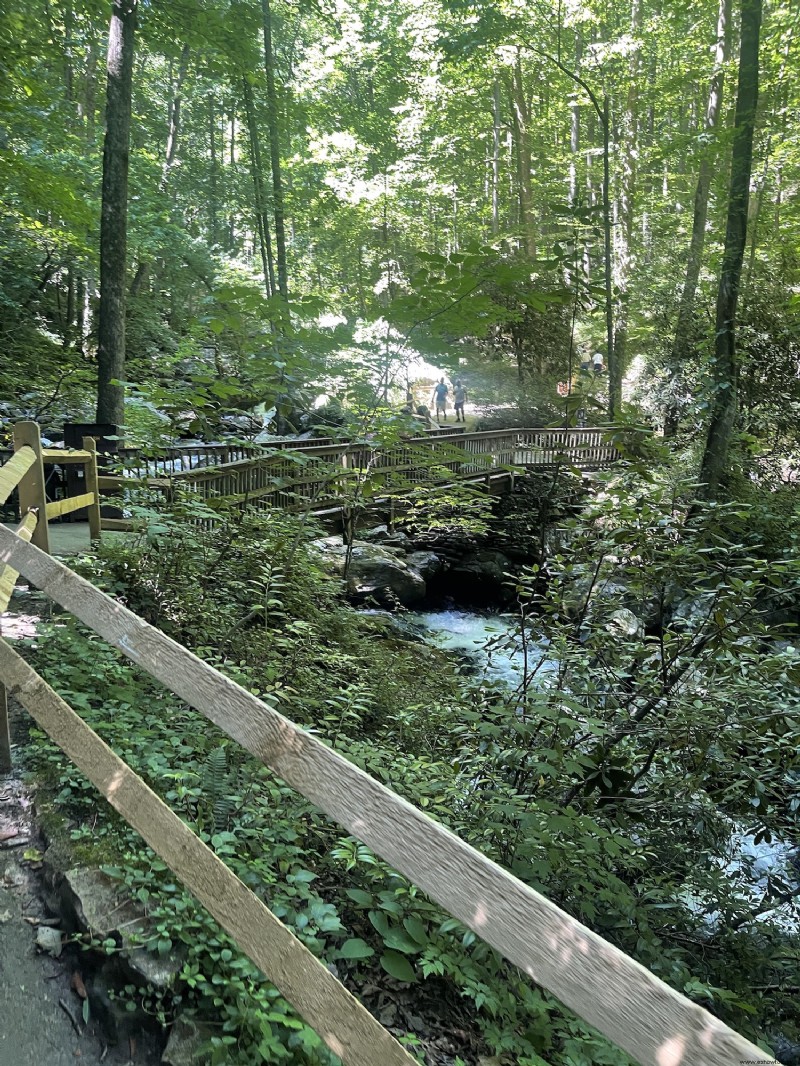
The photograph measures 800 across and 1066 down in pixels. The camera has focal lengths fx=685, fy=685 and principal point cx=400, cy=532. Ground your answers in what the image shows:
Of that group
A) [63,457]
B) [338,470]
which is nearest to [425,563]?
[338,470]

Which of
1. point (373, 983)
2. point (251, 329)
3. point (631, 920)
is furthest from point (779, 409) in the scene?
point (373, 983)

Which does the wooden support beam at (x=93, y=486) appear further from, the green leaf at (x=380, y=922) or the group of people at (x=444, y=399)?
the group of people at (x=444, y=399)

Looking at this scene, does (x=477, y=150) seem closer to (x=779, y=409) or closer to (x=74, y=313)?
(x=74, y=313)

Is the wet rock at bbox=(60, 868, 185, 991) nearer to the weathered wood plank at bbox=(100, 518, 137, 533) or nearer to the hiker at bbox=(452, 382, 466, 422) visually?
the weathered wood plank at bbox=(100, 518, 137, 533)

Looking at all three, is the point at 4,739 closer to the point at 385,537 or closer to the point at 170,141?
the point at 385,537

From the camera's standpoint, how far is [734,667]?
3.97 meters

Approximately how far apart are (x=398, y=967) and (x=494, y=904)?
1510 millimetres

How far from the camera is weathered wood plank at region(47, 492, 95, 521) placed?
535 cm

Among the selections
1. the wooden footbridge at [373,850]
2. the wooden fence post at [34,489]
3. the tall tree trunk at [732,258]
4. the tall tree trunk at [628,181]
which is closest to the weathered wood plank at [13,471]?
the wooden fence post at [34,489]

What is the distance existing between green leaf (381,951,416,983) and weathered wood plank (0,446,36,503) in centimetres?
239

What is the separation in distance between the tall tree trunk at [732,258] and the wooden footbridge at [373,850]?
34.7 feet

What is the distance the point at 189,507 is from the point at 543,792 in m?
3.84

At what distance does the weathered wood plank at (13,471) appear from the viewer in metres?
3.11

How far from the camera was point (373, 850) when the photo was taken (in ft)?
3.50
